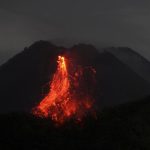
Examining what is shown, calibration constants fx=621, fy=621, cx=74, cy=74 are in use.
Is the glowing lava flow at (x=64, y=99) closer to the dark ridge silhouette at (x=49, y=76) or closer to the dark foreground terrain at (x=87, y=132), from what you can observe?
the dark ridge silhouette at (x=49, y=76)

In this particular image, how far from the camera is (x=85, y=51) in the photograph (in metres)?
148

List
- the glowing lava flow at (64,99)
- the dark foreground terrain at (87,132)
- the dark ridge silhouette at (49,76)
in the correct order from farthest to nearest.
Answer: the dark ridge silhouette at (49,76) → the glowing lava flow at (64,99) → the dark foreground terrain at (87,132)

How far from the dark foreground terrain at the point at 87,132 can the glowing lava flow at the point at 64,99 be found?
21379 millimetres

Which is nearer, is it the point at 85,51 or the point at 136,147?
the point at 136,147

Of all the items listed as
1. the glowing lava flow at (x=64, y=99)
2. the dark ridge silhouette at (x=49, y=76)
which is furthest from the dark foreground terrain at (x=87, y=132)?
the dark ridge silhouette at (x=49, y=76)

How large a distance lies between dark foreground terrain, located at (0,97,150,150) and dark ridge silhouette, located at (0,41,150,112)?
1899 inches

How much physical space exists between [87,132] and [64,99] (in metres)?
40.6

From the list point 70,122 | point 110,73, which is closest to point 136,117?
point 70,122

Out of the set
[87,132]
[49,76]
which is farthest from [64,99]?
[87,132]

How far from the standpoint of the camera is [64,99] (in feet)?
339

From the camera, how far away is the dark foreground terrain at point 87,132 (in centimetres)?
5844

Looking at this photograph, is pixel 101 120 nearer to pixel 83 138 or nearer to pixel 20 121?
pixel 83 138

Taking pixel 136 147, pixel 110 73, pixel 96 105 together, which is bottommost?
pixel 136 147

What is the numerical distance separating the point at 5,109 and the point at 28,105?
272 inches
